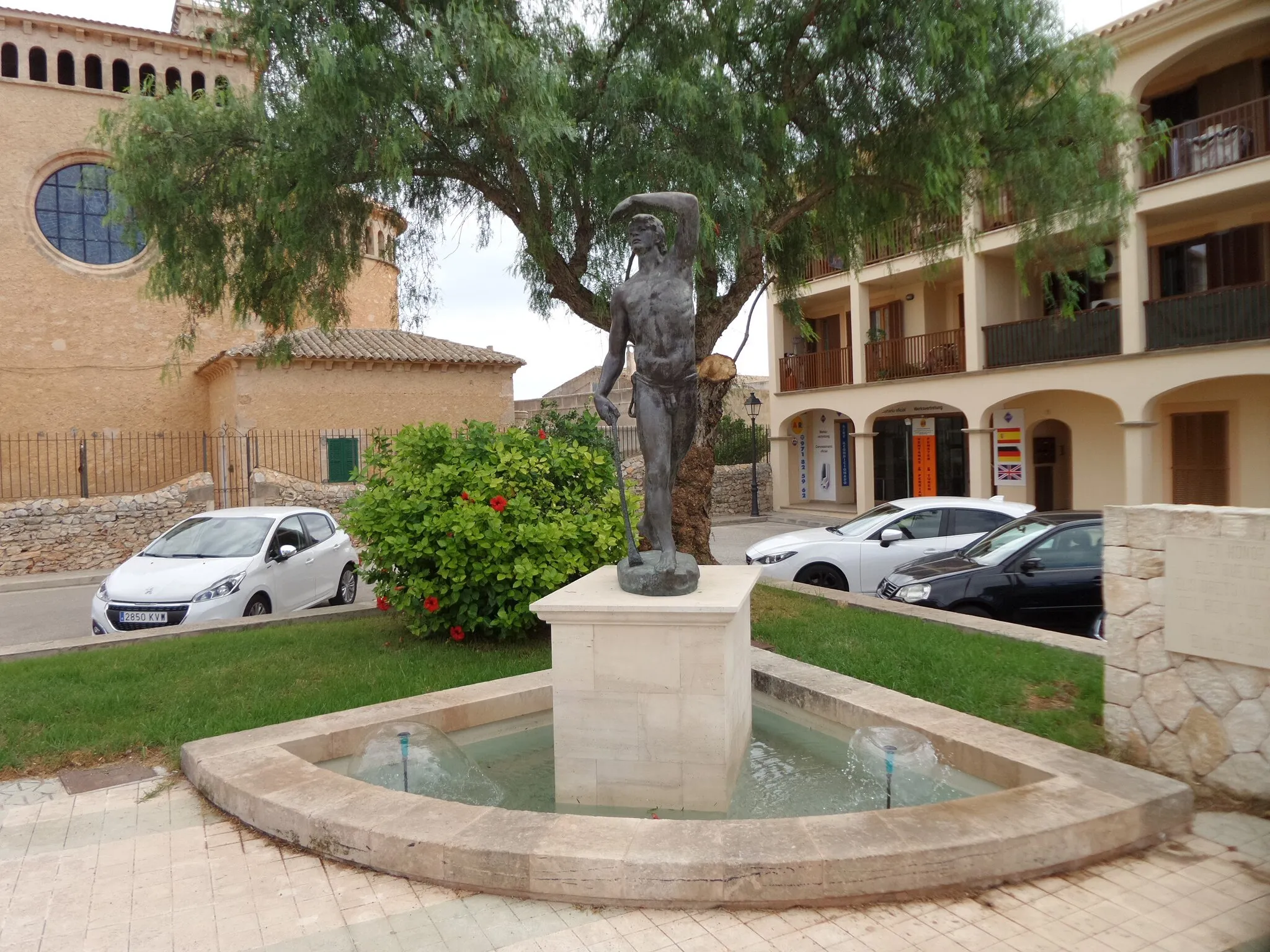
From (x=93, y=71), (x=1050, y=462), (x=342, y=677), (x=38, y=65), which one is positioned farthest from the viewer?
(x=93, y=71)

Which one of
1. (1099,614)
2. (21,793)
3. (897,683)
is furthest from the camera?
(1099,614)

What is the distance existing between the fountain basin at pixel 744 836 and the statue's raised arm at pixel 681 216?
2.89 metres

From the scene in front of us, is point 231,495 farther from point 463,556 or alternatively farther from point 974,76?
point 974,76

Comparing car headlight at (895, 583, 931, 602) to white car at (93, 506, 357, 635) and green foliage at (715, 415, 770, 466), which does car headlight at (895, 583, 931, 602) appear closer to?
white car at (93, 506, 357, 635)

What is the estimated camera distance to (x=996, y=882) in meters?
3.29

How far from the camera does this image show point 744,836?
132 inches

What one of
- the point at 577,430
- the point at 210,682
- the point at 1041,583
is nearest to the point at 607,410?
the point at 210,682

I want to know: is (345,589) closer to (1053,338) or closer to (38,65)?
(1053,338)

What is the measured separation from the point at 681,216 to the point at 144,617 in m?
6.93

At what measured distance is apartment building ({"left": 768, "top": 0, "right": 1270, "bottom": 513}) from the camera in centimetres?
1584

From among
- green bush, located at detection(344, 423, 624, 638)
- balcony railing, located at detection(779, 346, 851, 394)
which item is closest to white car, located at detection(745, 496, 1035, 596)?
green bush, located at detection(344, 423, 624, 638)

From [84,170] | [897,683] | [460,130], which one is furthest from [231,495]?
[897,683]

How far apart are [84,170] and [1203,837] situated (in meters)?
13.8

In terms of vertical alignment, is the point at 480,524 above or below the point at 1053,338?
below
